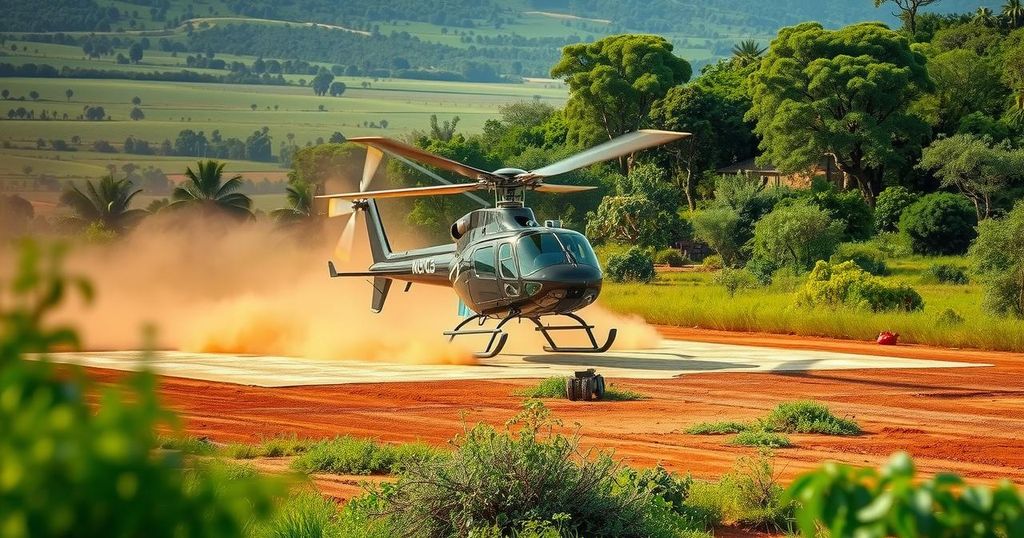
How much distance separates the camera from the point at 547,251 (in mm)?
21531

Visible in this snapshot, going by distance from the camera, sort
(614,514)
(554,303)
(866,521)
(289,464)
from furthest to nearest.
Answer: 1. (554,303)
2. (289,464)
3. (614,514)
4. (866,521)

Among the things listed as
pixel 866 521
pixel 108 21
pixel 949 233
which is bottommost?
pixel 949 233

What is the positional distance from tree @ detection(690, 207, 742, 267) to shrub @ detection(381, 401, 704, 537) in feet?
144

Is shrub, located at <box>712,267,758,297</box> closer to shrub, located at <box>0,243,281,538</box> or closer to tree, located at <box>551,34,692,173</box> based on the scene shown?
tree, located at <box>551,34,692,173</box>

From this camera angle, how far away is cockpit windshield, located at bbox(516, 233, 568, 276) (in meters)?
21.5

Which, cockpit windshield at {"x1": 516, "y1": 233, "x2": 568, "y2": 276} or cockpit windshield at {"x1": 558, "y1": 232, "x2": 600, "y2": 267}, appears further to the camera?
cockpit windshield at {"x1": 558, "y1": 232, "x2": 600, "y2": 267}

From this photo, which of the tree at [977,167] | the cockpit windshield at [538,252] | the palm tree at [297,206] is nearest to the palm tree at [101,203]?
the palm tree at [297,206]

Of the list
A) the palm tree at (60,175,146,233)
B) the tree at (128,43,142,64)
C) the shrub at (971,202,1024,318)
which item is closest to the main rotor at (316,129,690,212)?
the shrub at (971,202,1024,318)

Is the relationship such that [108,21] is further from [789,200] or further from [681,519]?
[681,519]

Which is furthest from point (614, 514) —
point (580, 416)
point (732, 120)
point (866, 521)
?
point (732, 120)

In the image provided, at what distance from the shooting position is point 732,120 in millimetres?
70938

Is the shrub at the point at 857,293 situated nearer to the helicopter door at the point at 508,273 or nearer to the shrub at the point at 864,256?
the shrub at the point at 864,256

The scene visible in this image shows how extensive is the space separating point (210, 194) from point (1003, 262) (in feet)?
124

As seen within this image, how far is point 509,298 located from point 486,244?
1.07 m
